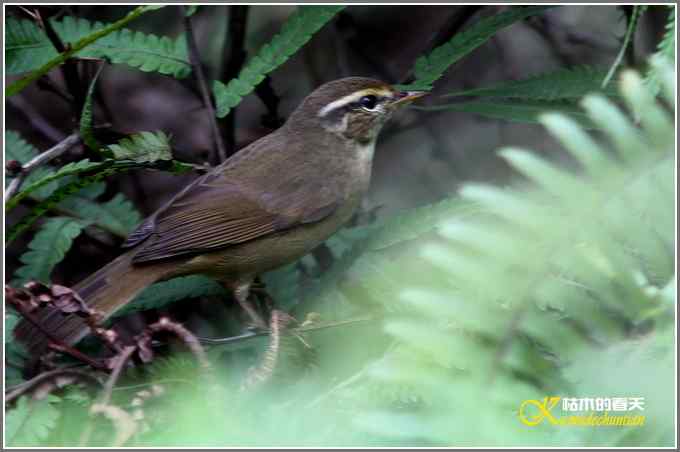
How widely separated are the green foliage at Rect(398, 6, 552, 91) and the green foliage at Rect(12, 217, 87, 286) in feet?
4.54

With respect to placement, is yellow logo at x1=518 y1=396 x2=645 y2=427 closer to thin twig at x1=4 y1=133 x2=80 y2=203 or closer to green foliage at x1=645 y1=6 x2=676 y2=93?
green foliage at x1=645 y1=6 x2=676 y2=93

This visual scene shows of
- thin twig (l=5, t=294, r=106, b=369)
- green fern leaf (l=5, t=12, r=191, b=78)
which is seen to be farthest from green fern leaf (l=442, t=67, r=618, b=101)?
thin twig (l=5, t=294, r=106, b=369)

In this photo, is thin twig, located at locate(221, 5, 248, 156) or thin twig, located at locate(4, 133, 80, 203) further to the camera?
thin twig, located at locate(221, 5, 248, 156)

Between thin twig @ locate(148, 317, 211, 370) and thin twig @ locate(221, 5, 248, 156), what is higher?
thin twig @ locate(221, 5, 248, 156)

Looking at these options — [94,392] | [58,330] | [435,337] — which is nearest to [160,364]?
[94,392]

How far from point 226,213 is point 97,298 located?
62 centimetres

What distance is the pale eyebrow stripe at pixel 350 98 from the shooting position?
11.8 feet

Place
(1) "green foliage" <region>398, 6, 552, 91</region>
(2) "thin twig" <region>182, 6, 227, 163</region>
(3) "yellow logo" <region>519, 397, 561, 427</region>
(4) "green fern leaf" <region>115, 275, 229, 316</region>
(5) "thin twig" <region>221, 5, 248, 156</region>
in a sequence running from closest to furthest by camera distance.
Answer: (3) "yellow logo" <region>519, 397, 561, 427</region> < (1) "green foliage" <region>398, 6, 552, 91</region> < (4) "green fern leaf" <region>115, 275, 229, 316</region> < (2) "thin twig" <region>182, 6, 227, 163</region> < (5) "thin twig" <region>221, 5, 248, 156</region>

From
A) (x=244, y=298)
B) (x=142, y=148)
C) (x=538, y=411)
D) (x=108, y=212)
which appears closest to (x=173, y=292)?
(x=244, y=298)

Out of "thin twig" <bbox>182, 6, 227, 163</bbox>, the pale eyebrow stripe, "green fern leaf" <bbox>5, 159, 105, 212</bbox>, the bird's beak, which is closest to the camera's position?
"green fern leaf" <bbox>5, 159, 105, 212</bbox>

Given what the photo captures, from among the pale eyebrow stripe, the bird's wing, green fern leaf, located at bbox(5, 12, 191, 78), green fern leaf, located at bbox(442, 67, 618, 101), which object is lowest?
the bird's wing

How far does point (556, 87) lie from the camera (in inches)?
115

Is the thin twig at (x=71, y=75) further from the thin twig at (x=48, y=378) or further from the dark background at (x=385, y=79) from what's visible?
the thin twig at (x=48, y=378)

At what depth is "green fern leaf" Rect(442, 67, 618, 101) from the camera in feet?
9.42
